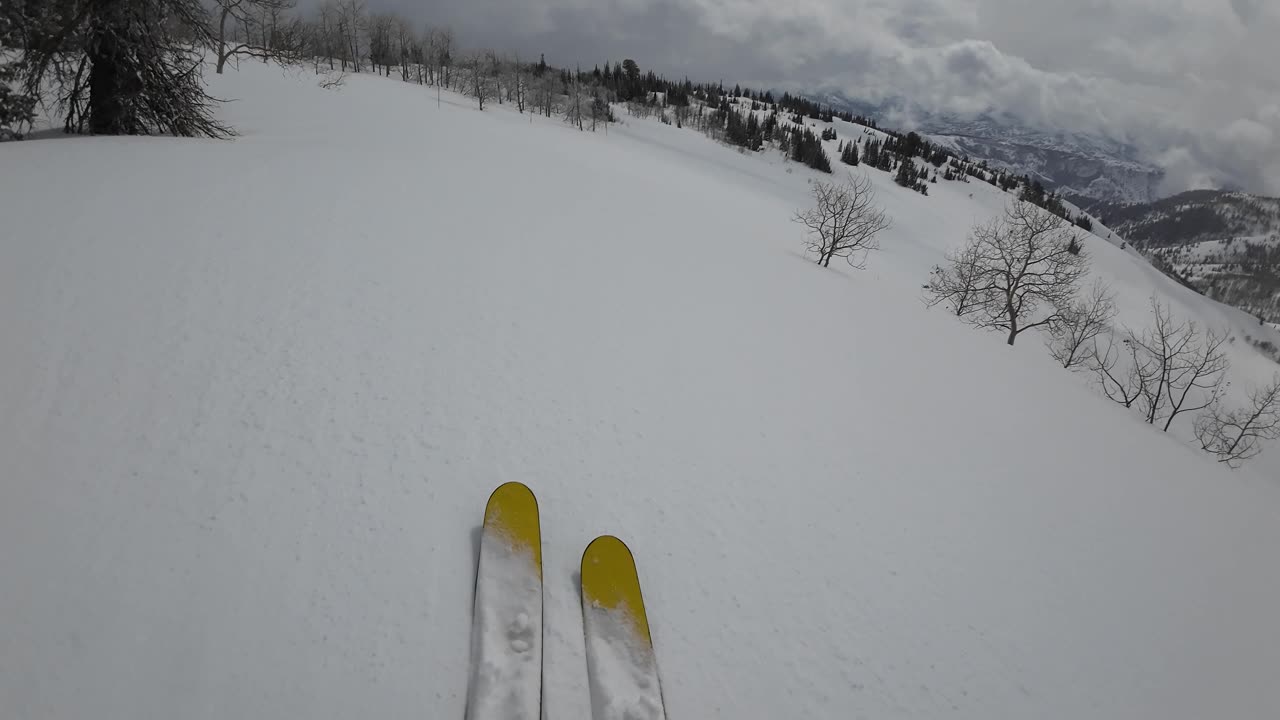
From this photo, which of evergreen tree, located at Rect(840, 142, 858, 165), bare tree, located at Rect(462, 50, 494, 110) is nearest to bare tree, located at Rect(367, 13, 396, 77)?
bare tree, located at Rect(462, 50, 494, 110)

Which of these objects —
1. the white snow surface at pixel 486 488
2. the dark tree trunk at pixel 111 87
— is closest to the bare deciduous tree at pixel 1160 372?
the white snow surface at pixel 486 488

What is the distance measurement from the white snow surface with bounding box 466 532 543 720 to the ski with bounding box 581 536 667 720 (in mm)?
330

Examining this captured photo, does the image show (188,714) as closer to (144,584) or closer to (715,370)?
(144,584)

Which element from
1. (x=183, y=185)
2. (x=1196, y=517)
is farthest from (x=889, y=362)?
(x=183, y=185)

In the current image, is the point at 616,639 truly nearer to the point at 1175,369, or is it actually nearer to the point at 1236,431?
the point at 1175,369

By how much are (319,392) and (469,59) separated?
270ft

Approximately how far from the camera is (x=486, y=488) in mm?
3762

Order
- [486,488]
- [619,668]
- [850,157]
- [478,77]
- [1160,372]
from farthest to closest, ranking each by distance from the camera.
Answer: [850,157], [478,77], [1160,372], [486,488], [619,668]

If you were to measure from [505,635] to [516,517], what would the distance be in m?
0.82

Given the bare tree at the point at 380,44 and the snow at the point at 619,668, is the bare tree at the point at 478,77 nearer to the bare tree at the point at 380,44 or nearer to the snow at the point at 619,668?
the bare tree at the point at 380,44

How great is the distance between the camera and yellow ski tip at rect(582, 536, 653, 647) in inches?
123

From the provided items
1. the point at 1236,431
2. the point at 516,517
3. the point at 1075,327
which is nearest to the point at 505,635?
the point at 516,517

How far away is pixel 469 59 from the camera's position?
6944 centimetres

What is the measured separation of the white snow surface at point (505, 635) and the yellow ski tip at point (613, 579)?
0.35m
